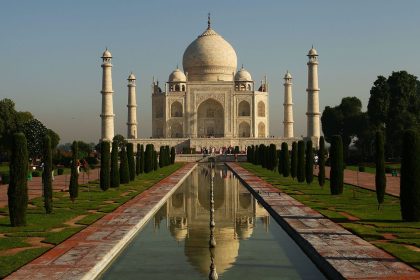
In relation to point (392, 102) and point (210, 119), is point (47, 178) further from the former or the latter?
point (210, 119)

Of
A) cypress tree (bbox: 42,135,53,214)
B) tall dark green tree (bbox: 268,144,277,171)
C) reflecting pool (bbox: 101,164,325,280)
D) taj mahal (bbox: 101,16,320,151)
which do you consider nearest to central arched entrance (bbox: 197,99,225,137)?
taj mahal (bbox: 101,16,320,151)

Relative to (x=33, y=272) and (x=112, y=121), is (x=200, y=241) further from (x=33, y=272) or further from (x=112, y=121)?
(x=112, y=121)

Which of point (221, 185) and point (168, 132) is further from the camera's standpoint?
point (168, 132)

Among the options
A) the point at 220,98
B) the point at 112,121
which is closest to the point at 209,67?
the point at 220,98

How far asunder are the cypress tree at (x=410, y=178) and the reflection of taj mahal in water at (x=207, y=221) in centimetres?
254

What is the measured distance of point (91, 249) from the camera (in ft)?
26.6

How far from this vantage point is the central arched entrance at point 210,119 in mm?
52375

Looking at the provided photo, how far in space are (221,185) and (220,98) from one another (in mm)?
31578

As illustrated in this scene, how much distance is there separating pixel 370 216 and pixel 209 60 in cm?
4285

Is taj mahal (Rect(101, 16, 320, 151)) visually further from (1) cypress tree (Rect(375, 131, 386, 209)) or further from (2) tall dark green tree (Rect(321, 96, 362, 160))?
(1) cypress tree (Rect(375, 131, 386, 209))

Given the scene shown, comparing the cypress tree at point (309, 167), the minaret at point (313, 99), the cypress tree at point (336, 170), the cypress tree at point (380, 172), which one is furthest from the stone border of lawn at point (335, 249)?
the minaret at point (313, 99)

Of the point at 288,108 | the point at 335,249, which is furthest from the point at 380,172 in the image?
the point at 288,108

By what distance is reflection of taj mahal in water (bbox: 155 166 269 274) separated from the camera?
8188 mm

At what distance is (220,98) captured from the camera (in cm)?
5153
